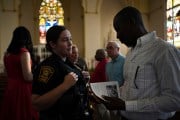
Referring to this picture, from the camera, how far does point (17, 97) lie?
401 centimetres

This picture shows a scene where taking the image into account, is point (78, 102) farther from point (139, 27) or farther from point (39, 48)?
point (39, 48)

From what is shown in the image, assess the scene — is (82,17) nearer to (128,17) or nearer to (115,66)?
(115,66)

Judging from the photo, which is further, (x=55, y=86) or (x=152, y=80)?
(x=55, y=86)

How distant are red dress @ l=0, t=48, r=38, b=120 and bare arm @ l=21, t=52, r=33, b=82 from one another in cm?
14

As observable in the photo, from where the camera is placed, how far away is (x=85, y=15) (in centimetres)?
1587

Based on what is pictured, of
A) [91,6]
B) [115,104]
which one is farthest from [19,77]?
[91,6]

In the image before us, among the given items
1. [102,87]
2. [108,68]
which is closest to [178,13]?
[108,68]

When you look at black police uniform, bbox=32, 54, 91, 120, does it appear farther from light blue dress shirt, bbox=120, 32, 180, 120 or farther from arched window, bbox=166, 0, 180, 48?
arched window, bbox=166, 0, 180, 48

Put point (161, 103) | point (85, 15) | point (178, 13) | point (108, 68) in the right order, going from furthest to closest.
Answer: point (85, 15) < point (178, 13) < point (108, 68) < point (161, 103)

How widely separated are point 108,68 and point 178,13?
9.89m

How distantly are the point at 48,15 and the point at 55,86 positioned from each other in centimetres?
1531

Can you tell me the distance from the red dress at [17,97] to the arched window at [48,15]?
42.9 feet

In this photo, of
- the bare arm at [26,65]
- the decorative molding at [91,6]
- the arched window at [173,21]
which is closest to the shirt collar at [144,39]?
the bare arm at [26,65]

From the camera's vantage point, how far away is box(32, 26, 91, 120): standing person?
2197mm
